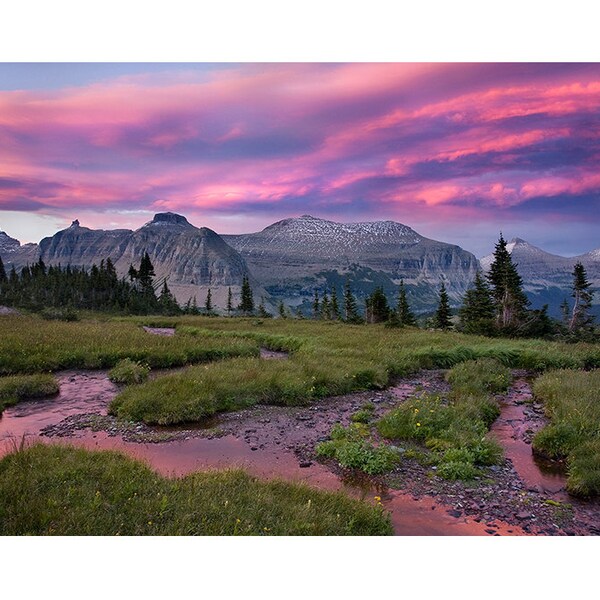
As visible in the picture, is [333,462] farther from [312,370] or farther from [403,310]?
[403,310]

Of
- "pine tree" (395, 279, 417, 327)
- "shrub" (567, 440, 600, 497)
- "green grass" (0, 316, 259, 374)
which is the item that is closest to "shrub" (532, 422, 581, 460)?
"shrub" (567, 440, 600, 497)

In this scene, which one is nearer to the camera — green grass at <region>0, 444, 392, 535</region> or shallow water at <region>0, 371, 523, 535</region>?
green grass at <region>0, 444, 392, 535</region>

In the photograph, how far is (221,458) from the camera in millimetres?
9617

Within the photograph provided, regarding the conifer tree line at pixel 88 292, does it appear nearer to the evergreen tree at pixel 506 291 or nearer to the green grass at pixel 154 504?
the evergreen tree at pixel 506 291

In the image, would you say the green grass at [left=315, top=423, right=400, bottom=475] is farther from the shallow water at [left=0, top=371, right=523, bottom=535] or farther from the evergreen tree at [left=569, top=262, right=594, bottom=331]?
the evergreen tree at [left=569, top=262, right=594, bottom=331]

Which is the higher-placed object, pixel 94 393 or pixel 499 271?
pixel 499 271

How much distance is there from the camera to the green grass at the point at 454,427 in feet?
30.3

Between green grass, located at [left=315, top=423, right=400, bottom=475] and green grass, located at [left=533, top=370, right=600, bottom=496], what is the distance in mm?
3707

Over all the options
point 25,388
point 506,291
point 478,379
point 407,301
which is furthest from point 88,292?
point 478,379

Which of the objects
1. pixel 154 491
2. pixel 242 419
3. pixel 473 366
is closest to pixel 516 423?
pixel 473 366

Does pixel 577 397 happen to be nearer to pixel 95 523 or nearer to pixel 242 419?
pixel 242 419

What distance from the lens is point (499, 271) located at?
47.9m

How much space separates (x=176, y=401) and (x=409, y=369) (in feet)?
39.2

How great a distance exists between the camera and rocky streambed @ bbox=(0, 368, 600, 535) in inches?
280
